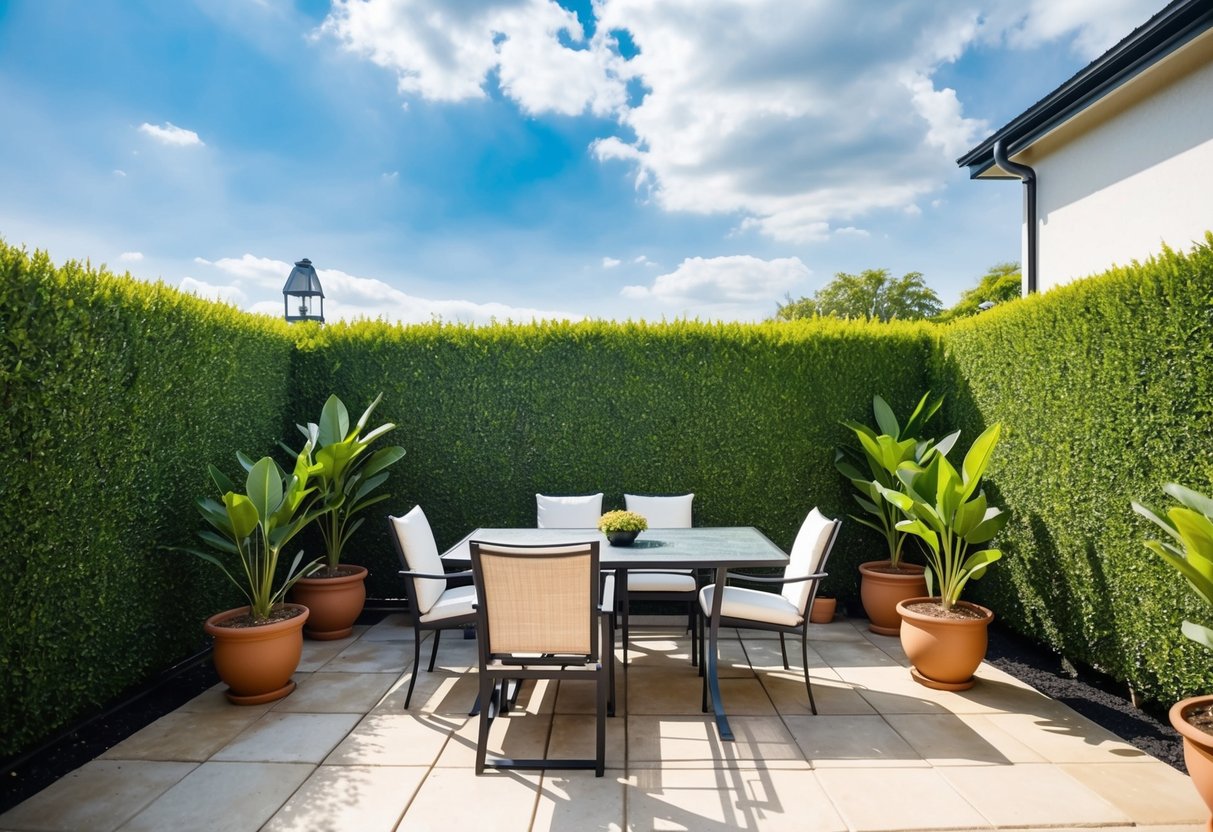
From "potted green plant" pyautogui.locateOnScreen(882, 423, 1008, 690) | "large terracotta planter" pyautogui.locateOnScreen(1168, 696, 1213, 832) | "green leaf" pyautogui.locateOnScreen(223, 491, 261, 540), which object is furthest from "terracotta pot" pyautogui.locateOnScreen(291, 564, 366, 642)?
"large terracotta planter" pyautogui.locateOnScreen(1168, 696, 1213, 832)

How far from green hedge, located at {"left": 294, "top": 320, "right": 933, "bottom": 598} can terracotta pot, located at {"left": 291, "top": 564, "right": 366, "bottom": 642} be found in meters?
0.87

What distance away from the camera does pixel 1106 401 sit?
3.44 m

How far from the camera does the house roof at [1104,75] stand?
4367 millimetres

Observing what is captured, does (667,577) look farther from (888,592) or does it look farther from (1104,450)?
(1104,450)

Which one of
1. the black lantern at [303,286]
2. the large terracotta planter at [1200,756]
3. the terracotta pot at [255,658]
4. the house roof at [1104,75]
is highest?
the house roof at [1104,75]

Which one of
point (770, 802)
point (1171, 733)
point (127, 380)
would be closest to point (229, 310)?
point (127, 380)

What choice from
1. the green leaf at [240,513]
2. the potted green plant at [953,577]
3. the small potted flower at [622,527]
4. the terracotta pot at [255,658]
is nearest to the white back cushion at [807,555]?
the potted green plant at [953,577]

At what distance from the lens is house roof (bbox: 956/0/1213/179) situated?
4.37 meters

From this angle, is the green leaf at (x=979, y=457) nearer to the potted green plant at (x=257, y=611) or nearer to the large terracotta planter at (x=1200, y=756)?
the large terracotta planter at (x=1200, y=756)

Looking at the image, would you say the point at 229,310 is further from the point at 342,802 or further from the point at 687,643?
the point at 687,643

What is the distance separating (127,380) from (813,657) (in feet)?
14.8

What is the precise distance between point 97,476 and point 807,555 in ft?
12.5

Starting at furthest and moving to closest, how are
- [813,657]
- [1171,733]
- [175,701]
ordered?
1. [813,657]
2. [175,701]
3. [1171,733]

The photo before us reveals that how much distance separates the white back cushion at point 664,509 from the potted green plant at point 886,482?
1329 millimetres
